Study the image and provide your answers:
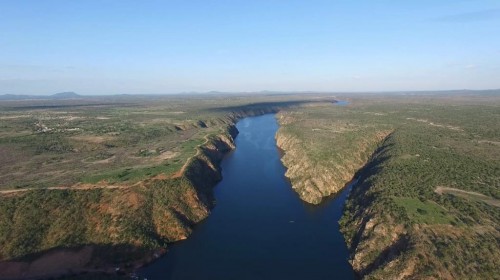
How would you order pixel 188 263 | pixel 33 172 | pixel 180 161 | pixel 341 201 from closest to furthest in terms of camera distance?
pixel 188 263, pixel 341 201, pixel 33 172, pixel 180 161

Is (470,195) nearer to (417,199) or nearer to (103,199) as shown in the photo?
(417,199)

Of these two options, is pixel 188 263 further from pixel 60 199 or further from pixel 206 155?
pixel 206 155

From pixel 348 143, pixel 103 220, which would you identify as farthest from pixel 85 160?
pixel 348 143

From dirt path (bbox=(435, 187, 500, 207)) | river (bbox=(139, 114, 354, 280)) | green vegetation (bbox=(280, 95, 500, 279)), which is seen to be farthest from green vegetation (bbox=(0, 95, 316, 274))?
dirt path (bbox=(435, 187, 500, 207))

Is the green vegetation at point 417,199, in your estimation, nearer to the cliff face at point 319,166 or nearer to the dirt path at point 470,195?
the dirt path at point 470,195

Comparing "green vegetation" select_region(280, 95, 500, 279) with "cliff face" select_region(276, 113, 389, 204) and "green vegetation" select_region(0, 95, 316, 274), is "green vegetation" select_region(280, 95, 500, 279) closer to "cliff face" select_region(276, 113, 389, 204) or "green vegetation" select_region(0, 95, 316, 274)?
"cliff face" select_region(276, 113, 389, 204)

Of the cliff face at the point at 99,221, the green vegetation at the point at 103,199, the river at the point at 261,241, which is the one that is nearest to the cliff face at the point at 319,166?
the river at the point at 261,241

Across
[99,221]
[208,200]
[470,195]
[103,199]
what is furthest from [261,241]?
[470,195]
